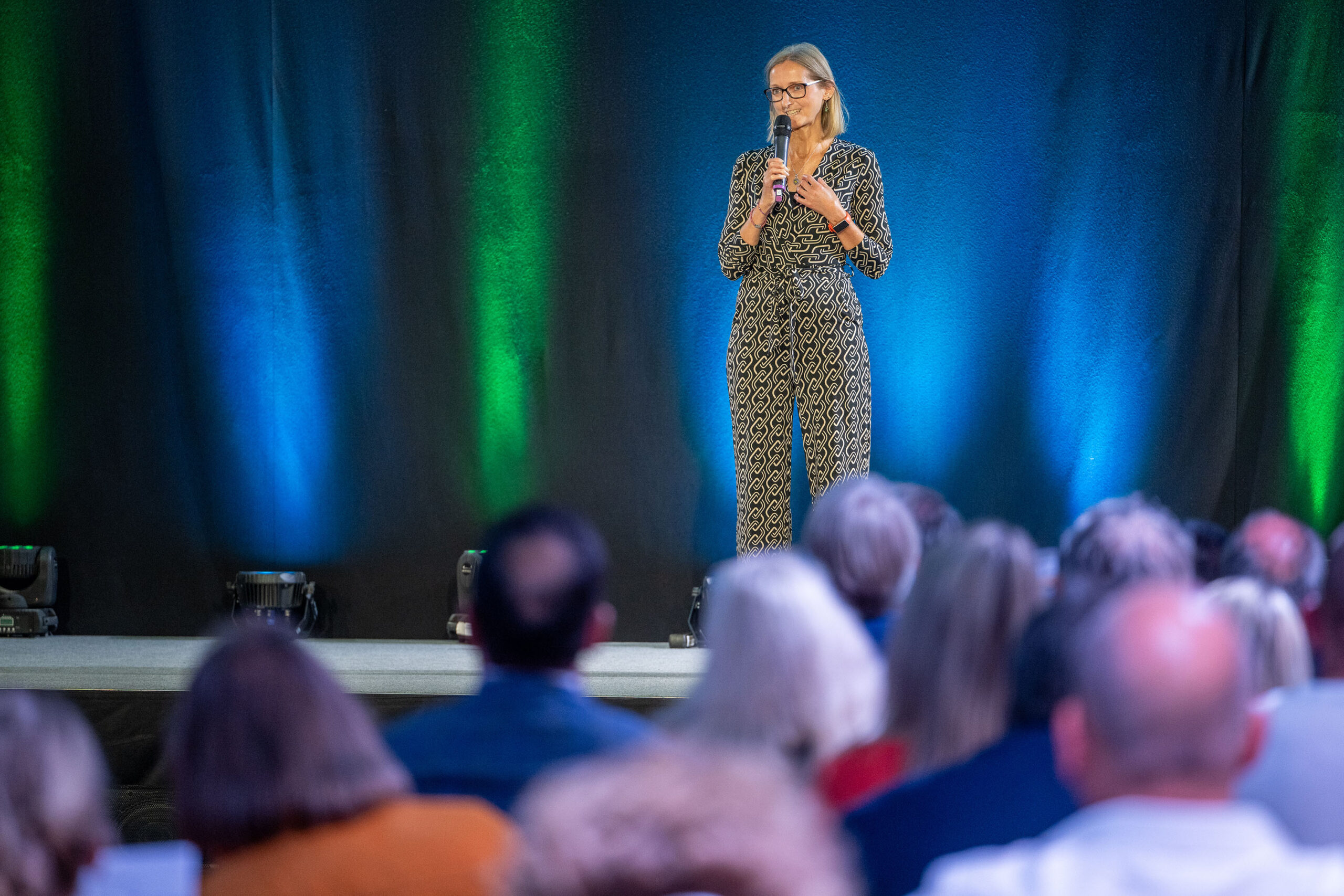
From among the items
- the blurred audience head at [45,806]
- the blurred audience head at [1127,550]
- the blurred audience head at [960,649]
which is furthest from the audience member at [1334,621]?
the blurred audience head at [45,806]

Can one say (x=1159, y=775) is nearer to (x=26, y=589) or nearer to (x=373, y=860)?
(x=373, y=860)

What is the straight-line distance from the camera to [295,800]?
1121mm

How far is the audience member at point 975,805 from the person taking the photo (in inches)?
54.1

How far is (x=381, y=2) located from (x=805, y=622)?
4432mm

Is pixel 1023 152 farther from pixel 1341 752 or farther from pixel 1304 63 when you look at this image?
pixel 1341 752

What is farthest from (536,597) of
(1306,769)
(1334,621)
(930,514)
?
(930,514)

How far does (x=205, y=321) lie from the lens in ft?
17.4

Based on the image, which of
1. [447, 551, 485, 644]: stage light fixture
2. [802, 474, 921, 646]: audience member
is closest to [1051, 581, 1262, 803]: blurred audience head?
[802, 474, 921, 646]: audience member

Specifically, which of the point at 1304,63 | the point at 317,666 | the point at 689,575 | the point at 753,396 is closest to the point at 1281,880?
the point at 317,666

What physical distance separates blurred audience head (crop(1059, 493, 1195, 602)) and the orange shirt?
1070 millimetres

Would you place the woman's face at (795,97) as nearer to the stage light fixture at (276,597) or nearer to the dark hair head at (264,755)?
the stage light fixture at (276,597)

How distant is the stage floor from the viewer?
353 cm

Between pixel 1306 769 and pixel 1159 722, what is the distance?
1.91 ft

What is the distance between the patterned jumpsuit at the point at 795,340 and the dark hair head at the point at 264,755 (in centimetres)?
295
